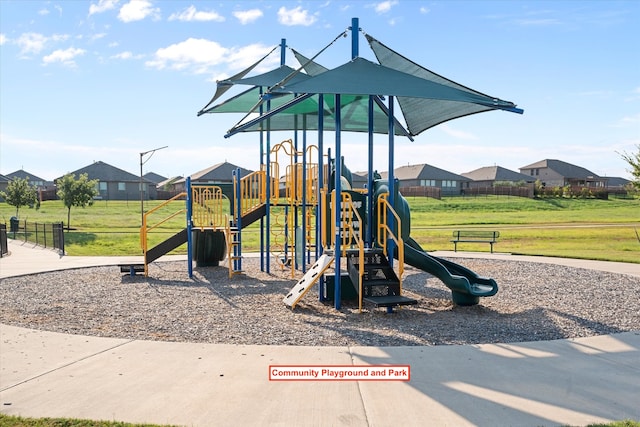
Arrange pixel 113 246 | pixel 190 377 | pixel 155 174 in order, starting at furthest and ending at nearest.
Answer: pixel 155 174 < pixel 113 246 < pixel 190 377

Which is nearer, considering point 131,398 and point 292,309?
point 131,398

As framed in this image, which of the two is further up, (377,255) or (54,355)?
(377,255)

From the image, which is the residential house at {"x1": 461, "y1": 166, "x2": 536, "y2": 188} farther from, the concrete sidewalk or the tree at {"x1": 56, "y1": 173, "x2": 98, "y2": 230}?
the concrete sidewalk

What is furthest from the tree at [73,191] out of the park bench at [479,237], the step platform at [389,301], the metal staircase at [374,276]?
the step platform at [389,301]

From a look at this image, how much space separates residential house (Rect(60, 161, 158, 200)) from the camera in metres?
73.1

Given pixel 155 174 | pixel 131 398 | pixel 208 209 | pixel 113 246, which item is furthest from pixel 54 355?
pixel 155 174

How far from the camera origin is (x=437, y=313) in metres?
8.93

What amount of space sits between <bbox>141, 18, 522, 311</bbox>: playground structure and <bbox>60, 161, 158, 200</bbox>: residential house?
6241 centimetres

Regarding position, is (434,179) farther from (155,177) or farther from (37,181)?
(37,181)

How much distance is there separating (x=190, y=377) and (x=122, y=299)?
5516 millimetres

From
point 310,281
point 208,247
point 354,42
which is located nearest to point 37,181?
point 208,247

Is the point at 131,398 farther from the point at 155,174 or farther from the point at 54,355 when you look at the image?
the point at 155,174

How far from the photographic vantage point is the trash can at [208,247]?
1545cm

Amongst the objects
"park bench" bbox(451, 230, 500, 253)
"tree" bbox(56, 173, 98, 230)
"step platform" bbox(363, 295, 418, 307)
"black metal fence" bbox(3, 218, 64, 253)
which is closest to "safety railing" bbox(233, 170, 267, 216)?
"step platform" bbox(363, 295, 418, 307)
